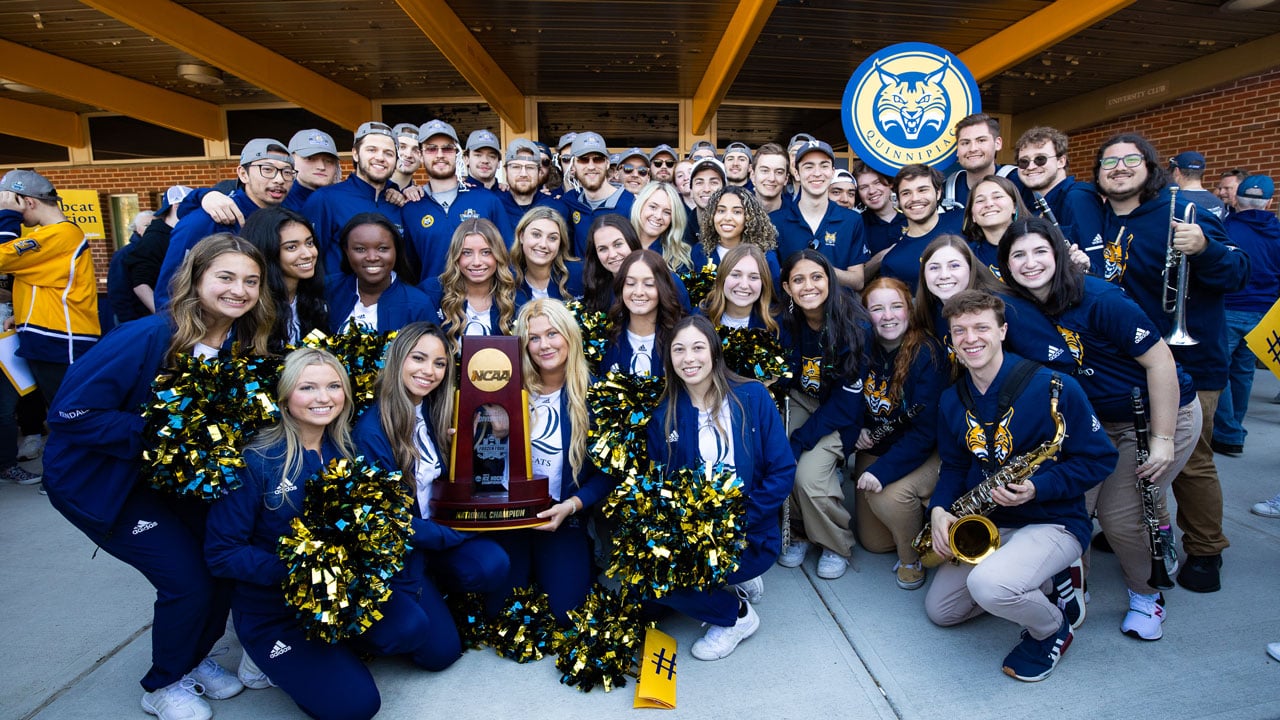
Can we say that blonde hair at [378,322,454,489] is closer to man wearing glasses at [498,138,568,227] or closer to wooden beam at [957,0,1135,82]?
man wearing glasses at [498,138,568,227]

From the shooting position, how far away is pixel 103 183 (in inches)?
419

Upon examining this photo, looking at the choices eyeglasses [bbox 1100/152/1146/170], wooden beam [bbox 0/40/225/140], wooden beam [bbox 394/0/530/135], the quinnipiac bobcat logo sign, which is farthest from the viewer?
wooden beam [bbox 0/40/225/140]

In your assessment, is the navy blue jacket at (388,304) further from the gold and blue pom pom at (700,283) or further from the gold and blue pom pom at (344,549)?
the gold and blue pom pom at (700,283)

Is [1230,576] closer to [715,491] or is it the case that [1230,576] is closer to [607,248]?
[715,491]

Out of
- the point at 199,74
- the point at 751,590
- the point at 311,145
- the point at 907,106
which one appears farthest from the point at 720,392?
the point at 199,74

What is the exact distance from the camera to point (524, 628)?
2893 mm

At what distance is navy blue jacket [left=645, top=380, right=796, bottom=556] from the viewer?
3006 mm

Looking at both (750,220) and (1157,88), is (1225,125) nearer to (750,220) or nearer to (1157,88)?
(1157,88)

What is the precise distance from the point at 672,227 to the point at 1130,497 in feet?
8.93

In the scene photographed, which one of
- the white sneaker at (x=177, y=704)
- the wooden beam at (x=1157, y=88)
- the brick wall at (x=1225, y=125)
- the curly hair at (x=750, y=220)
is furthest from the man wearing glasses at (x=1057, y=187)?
the wooden beam at (x=1157, y=88)

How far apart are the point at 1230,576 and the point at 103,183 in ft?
46.0

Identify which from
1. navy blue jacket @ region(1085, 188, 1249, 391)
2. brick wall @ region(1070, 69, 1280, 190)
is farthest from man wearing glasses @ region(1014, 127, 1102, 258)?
brick wall @ region(1070, 69, 1280, 190)

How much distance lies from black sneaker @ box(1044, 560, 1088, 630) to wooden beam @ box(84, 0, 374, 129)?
298 inches

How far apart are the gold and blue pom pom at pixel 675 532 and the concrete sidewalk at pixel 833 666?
0.42m
